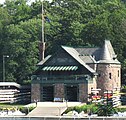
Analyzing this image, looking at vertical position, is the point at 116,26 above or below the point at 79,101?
above

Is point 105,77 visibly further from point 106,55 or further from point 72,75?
point 72,75

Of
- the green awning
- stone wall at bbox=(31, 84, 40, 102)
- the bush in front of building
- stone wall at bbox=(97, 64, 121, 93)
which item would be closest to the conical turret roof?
stone wall at bbox=(97, 64, 121, 93)

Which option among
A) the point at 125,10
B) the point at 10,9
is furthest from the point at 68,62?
the point at 10,9

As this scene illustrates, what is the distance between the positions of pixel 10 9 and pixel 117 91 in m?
46.3

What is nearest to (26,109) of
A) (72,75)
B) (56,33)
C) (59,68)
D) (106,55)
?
(72,75)

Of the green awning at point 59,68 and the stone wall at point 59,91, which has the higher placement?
the green awning at point 59,68

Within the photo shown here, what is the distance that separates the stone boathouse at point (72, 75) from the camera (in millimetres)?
59469

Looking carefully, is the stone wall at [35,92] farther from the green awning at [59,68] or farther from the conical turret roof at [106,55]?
the conical turret roof at [106,55]

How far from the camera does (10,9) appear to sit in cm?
10325

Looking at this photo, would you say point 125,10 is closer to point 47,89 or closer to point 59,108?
point 47,89

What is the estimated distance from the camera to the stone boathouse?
59469 mm

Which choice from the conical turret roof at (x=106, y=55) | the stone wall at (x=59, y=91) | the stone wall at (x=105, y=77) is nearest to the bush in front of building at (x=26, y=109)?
the stone wall at (x=59, y=91)

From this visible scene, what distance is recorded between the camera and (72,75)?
197 feet

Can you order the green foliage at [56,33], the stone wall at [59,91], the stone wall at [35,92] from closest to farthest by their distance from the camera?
1. the stone wall at [59,91]
2. the stone wall at [35,92]
3. the green foliage at [56,33]
